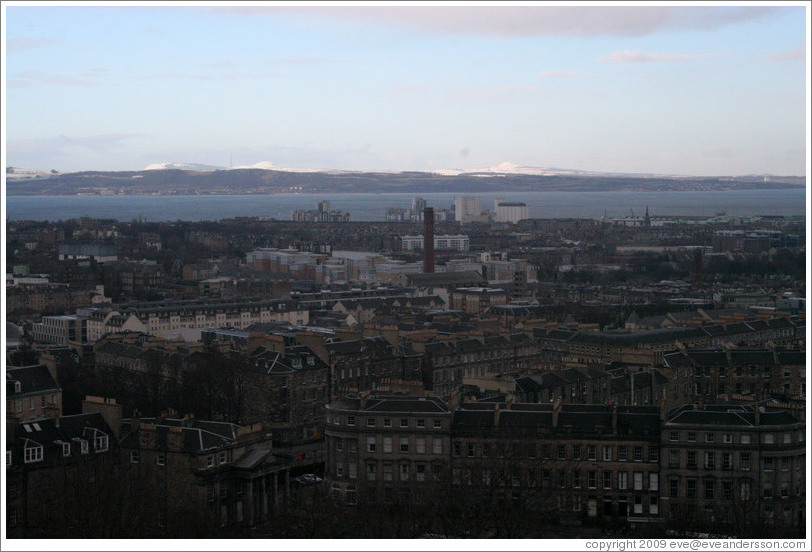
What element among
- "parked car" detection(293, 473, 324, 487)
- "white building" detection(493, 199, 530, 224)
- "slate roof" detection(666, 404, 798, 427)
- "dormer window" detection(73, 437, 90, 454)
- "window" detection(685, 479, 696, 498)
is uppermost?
"slate roof" detection(666, 404, 798, 427)

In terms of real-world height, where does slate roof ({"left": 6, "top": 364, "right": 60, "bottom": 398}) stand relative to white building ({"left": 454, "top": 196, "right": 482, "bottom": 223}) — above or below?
above

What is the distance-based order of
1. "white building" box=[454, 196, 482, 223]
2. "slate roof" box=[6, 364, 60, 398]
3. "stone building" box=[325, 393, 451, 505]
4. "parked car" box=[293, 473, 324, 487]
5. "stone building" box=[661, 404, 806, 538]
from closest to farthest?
"stone building" box=[661, 404, 806, 538]
"stone building" box=[325, 393, 451, 505]
"parked car" box=[293, 473, 324, 487]
"slate roof" box=[6, 364, 60, 398]
"white building" box=[454, 196, 482, 223]

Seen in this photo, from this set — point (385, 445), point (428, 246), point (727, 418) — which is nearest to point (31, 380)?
point (385, 445)

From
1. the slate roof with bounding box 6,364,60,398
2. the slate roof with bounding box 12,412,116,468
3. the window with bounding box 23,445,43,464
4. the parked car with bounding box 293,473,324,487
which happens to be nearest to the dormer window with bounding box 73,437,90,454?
the slate roof with bounding box 12,412,116,468

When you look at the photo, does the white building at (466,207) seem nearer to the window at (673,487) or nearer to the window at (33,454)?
the window at (673,487)

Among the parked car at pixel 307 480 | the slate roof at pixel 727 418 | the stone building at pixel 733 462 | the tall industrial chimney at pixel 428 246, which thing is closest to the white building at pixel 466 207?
the tall industrial chimney at pixel 428 246

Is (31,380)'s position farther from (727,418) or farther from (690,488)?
(727,418)

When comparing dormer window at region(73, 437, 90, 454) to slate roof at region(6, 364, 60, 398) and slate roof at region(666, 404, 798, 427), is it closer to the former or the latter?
slate roof at region(6, 364, 60, 398)
